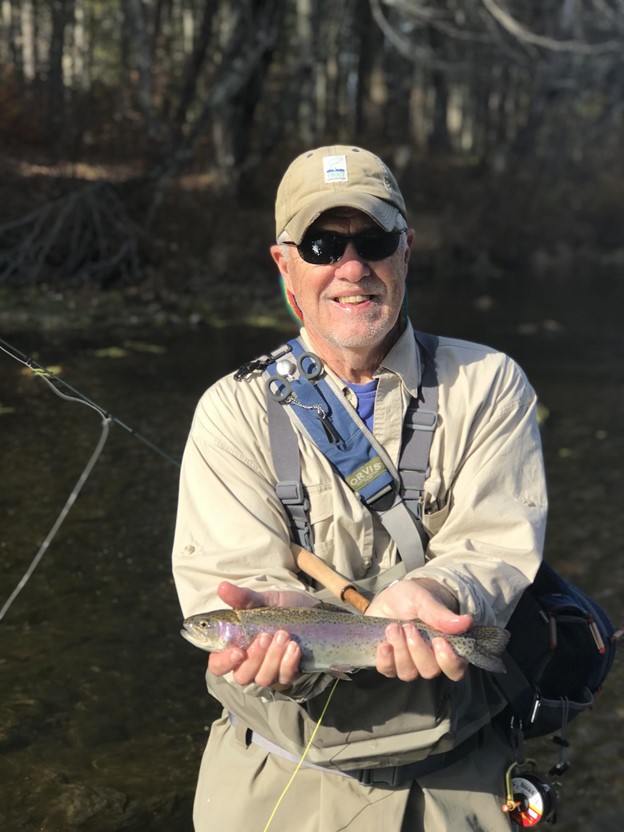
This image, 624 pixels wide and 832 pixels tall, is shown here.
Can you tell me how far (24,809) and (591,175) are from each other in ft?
112

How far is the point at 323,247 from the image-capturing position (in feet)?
10.2

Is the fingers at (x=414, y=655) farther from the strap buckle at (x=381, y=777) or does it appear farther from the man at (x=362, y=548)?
the strap buckle at (x=381, y=777)

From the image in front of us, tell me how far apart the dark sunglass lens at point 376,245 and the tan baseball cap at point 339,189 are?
5 cm

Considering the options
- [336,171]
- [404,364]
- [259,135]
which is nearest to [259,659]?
[404,364]

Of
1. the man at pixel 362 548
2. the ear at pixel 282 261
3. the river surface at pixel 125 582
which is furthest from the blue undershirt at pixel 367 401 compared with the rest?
the river surface at pixel 125 582

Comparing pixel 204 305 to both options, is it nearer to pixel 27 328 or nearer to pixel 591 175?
pixel 27 328

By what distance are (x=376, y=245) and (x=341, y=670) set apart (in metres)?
1.25

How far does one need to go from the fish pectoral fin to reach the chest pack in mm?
426

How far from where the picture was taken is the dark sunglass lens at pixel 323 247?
3.09m

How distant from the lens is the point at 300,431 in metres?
3.04

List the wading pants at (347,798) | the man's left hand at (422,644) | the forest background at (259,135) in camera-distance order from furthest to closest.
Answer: the forest background at (259,135) → the wading pants at (347,798) → the man's left hand at (422,644)

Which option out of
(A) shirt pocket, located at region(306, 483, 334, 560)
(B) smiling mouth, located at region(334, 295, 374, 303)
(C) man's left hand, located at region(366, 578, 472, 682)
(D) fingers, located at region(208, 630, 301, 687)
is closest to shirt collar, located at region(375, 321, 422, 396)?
(B) smiling mouth, located at region(334, 295, 374, 303)

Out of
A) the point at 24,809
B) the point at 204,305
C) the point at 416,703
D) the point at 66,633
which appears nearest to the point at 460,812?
the point at 416,703

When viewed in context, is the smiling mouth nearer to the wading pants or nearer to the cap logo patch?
the cap logo patch
